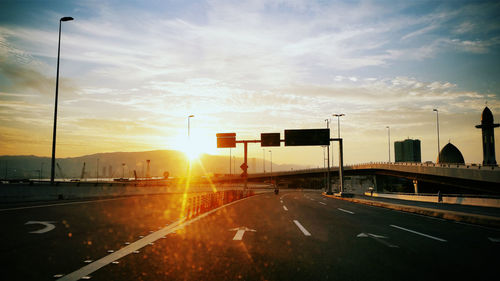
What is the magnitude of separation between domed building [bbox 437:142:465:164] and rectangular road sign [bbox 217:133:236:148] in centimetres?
16612

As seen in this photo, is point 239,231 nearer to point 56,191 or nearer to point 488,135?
point 56,191

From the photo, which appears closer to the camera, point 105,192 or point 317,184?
point 105,192

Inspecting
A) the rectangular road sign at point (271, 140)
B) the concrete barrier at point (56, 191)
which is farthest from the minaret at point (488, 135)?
the concrete barrier at point (56, 191)

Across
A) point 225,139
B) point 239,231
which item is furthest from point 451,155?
point 239,231

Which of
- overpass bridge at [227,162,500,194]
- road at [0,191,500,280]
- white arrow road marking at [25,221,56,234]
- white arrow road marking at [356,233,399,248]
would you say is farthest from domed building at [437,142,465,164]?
white arrow road marking at [25,221,56,234]

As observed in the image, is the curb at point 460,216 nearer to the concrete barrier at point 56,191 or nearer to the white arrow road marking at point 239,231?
the white arrow road marking at point 239,231

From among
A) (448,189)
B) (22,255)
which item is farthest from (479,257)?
(448,189)

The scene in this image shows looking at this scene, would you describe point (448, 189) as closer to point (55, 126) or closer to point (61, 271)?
point (55, 126)

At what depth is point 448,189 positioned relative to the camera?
96875 mm

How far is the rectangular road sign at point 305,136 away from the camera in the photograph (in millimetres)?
33750

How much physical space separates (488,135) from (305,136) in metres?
158

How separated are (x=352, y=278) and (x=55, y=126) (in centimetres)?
2329

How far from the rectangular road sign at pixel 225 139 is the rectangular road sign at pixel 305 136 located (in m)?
5.83

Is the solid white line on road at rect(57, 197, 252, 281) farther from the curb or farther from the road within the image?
the curb
